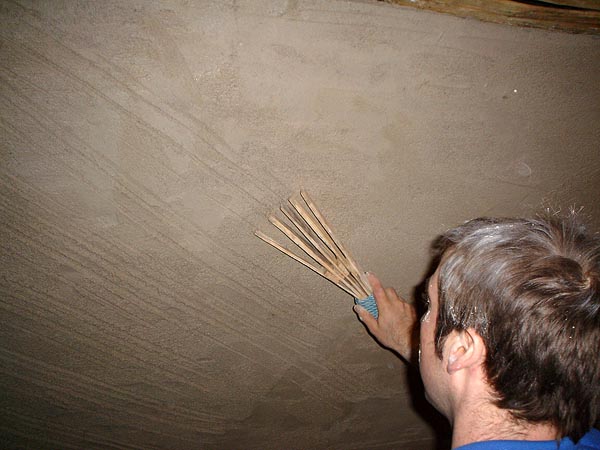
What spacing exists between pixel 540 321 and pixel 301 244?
94cm

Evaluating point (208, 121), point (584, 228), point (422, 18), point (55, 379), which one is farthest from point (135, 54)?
point (584, 228)

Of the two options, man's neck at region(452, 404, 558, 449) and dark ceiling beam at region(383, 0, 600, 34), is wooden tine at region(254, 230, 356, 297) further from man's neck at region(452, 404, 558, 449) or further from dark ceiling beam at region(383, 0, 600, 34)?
dark ceiling beam at region(383, 0, 600, 34)

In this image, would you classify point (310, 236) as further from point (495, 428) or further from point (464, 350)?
point (495, 428)

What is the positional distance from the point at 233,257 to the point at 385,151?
83 cm

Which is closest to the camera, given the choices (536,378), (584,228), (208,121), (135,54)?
(536,378)

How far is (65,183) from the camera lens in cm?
144

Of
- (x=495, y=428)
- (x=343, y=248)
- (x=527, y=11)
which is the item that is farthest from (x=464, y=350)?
(x=527, y=11)

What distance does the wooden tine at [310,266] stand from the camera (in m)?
1.61

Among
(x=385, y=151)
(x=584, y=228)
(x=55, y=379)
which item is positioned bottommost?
(x=55, y=379)

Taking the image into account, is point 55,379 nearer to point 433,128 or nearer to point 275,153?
point 275,153

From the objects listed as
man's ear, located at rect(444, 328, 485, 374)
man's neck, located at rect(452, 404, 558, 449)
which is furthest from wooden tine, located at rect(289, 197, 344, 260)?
man's neck, located at rect(452, 404, 558, 449)

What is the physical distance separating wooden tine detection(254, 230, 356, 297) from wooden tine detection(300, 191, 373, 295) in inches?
2.6

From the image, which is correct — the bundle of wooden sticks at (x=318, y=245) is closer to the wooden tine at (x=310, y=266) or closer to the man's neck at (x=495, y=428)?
the wooden tine at (x=310, y=266)

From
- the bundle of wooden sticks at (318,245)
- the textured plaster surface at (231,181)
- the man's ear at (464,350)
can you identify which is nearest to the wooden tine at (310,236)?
the bundle of wooden sticks at (318,245)
